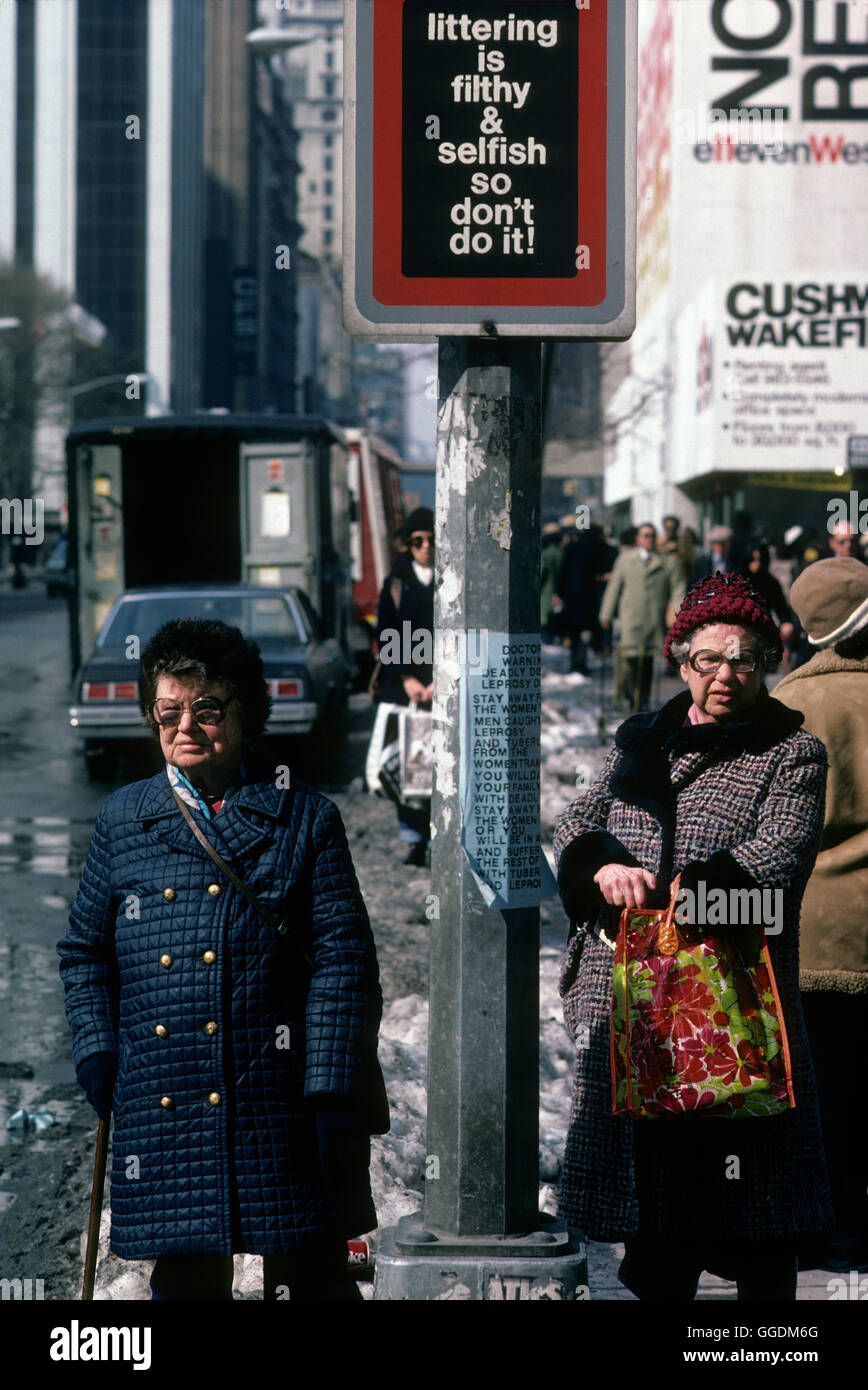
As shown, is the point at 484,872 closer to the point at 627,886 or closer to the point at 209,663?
the point at 627,886

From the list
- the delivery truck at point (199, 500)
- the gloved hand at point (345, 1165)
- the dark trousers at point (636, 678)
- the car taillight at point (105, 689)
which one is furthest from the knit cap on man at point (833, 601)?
the delivery truck at point (199, 500)

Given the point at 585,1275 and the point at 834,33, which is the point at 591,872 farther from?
the point at 834,33

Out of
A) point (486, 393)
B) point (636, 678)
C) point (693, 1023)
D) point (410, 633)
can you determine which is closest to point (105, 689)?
point (410, 633)

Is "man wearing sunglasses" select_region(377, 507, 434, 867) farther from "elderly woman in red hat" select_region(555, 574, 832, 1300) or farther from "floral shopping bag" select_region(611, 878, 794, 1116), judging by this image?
"floral shopping bag" select_region(611, 878, 794, 1116)

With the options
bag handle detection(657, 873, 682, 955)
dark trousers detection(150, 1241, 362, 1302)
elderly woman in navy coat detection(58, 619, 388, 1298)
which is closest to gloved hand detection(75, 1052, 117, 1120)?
elderly woman in navy coat detection(58, 619, 388, 1298)

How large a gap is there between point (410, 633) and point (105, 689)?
4.06 m

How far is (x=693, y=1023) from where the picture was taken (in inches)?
143

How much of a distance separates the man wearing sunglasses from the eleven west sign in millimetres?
6305

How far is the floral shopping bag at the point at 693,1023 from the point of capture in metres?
3.62

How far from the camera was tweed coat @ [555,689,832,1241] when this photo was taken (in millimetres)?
3695

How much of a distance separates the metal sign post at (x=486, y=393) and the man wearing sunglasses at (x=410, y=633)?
6153 mm

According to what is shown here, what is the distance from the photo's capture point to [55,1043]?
745 cm

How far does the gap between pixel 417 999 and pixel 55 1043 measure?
138 cm

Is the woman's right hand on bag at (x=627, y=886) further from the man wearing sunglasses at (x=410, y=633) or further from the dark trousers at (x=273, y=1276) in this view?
the man wearing sunglasses at (x=410, y=633)
